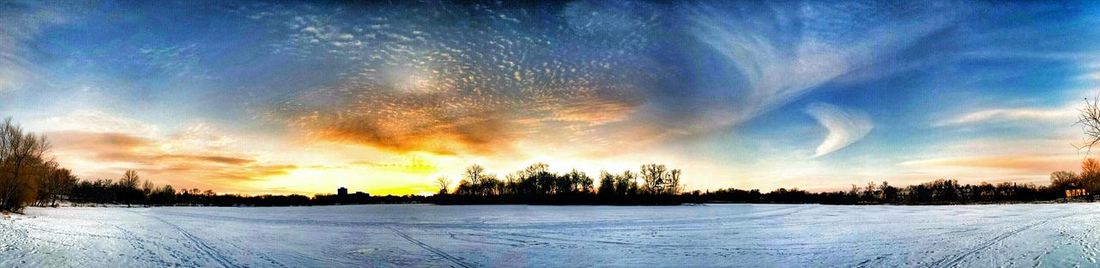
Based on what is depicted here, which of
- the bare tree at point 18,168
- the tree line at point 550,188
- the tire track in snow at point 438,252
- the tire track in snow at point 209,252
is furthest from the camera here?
the tree line at point 550,188

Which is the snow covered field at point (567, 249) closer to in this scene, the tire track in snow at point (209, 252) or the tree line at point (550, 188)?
the tire track in snow at point (209, 252)

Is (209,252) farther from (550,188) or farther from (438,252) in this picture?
(550,188)

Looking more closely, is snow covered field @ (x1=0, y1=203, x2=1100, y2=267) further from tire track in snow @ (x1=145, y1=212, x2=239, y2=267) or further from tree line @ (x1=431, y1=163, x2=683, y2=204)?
tree line @ (x1=431, y1=163, x2=683, y2=204)

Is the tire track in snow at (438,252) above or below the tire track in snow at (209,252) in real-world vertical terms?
above

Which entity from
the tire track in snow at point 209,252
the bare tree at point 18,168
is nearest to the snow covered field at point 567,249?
the tire track in snow at point 209,252

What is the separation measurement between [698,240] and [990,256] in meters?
8.79

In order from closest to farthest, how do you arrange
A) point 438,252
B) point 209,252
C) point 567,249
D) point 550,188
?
1. point 438,252
2. point 209,252
3. point 567,249
4. point 550,188

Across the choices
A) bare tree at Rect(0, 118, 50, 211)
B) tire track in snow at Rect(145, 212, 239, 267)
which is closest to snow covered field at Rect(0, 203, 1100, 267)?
tire track in snow at Rect(145, 212, 239, 267)

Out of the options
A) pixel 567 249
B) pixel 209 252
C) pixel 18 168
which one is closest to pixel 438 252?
pixel 567 249

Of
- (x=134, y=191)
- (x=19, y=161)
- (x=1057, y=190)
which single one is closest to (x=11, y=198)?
(x=19, y=161)

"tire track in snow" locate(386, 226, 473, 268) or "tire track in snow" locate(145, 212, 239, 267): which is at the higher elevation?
"tire track in snow" locate(386, 226, 473, 268)

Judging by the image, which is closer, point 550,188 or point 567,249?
point 567,249

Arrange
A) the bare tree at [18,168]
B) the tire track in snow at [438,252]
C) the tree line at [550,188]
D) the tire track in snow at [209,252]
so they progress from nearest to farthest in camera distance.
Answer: the tire track in snow at [438,252], the tire track in snow at [209,252], the bare tree at [18,168], the tree line at [550,188]

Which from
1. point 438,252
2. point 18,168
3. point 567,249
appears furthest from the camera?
point 18,168
